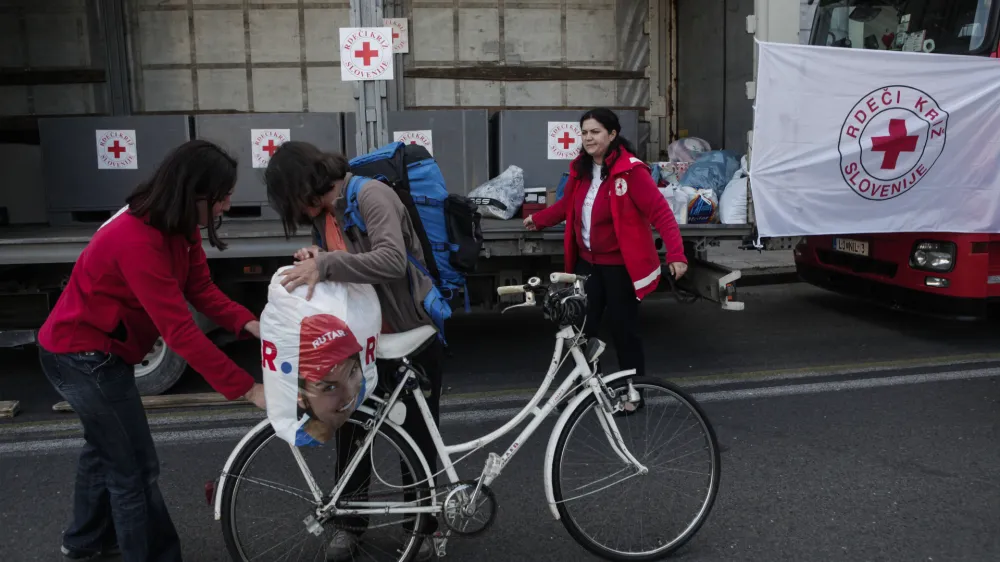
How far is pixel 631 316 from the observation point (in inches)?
187

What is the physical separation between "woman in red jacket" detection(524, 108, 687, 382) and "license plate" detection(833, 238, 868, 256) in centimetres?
304

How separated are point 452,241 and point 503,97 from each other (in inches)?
302

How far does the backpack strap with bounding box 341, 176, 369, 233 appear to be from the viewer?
9.73ft

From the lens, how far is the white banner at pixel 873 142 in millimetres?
5547

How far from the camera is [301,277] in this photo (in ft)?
8.70

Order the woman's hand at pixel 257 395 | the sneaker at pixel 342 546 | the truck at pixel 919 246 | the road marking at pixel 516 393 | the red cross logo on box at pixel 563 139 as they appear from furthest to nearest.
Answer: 1. the red cross logo on box at pixel 563 139
2. the truck at pixel 919 246
3. the road marking at pixel 516 393
4. the sneaker at pixel 342 546
5. the woman's hand at pixel 257 395

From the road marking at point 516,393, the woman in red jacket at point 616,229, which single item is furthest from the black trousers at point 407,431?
the road marking at point 516,393

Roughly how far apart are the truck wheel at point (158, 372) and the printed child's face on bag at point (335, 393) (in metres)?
3.18

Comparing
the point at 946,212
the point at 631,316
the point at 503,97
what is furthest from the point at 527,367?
the point at 503,97

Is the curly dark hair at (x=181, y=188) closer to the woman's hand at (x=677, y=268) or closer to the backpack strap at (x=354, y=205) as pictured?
the backpack strap at (x=354, y=205)

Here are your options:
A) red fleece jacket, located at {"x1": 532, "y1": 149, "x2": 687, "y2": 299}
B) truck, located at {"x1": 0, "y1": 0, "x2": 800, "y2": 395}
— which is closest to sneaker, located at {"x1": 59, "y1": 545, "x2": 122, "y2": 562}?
red fleece jacket, located at {"x1": 532, "y1": 149, "x2": 687, "y2": 299}

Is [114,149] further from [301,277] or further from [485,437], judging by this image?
[485,437]

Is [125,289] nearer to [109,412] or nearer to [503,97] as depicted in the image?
[109,412]

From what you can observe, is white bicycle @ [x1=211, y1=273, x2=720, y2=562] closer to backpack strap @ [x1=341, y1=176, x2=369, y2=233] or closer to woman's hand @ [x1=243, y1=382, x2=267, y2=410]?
woman's hand @ [x1=243, y1=382, x2=267, y2=410]
